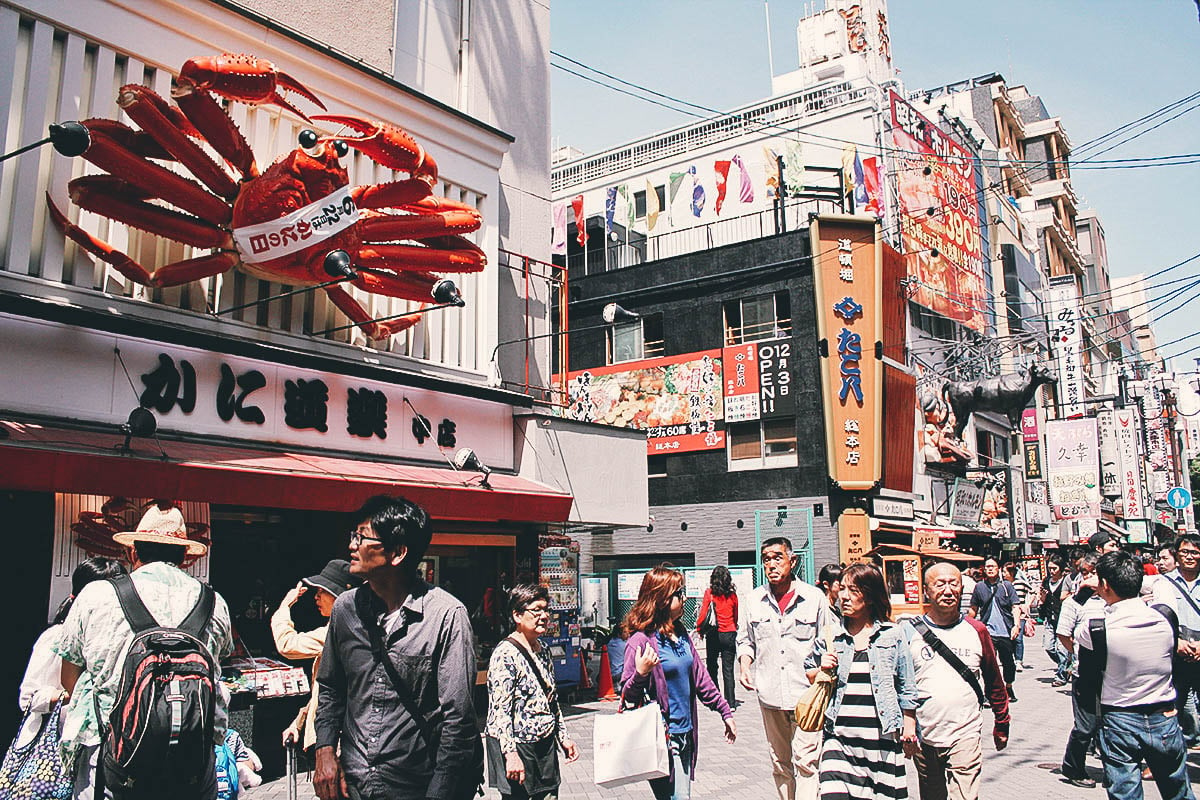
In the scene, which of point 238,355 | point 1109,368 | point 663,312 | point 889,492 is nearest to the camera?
point 238,355

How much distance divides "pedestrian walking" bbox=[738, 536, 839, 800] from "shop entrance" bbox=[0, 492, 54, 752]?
6230 mm

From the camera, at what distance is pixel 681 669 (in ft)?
20.2

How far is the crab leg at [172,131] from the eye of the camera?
8.91m

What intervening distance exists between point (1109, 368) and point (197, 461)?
60.7 meters

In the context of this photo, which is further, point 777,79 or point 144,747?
point 777,79

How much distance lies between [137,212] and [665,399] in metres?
20.4

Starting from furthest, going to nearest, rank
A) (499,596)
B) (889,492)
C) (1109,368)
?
(1109,368), (889,492), (499,596)

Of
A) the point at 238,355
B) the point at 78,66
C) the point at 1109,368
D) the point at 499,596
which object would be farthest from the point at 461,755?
the point at 1109,368

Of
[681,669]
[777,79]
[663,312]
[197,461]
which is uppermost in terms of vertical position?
[777,79]

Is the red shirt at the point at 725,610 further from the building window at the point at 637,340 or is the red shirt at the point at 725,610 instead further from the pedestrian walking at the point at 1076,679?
the building window at the point at 637,340

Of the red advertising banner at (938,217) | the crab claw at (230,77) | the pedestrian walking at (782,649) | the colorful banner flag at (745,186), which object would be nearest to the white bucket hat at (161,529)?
the pedestrian walking at (782,649)

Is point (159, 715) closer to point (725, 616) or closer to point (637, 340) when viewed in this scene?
point (725, 616)

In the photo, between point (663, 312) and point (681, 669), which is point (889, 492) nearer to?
point (663, 312)

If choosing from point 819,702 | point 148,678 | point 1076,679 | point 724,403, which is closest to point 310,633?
point 148,678
